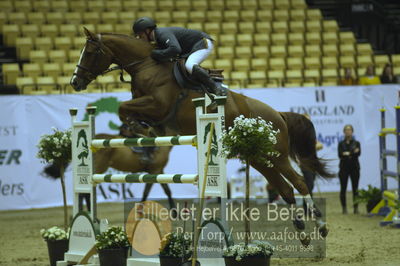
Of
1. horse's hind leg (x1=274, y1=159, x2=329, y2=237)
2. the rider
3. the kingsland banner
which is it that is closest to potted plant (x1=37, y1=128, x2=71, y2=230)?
the rider

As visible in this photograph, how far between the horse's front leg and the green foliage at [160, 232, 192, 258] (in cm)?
150

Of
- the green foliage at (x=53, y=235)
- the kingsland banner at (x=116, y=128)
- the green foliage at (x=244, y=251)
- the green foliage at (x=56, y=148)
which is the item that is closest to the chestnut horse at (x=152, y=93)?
the green foliage at (x=56, y=148)

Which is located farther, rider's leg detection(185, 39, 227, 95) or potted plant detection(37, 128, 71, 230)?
potted plant detection(37, 128, 71, 230)

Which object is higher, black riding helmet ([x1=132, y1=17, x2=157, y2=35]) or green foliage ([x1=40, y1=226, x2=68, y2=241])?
black riding helmet ([x1=132, y1=17, x2=157, y2=35])

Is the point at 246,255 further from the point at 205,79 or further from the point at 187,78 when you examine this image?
the point at 187,78

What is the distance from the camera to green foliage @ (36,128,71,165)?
7128mm

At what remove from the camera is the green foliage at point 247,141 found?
5219mm

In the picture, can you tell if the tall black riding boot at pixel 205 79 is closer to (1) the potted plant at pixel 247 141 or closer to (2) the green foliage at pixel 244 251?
(1) the potted plant at pixel 247 141

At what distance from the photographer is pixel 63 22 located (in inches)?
634

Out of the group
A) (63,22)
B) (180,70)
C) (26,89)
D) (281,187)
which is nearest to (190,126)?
(180,70)

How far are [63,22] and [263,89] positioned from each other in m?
5.58

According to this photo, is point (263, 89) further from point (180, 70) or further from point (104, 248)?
point (104, 248)

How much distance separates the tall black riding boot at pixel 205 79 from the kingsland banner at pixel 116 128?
206 inches

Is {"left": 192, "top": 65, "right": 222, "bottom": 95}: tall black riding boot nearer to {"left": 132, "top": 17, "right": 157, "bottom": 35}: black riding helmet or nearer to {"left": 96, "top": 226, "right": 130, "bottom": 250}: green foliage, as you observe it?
{"left": 132, "top": 17, "right": 157, "bottom": 35}: black riding helmet
